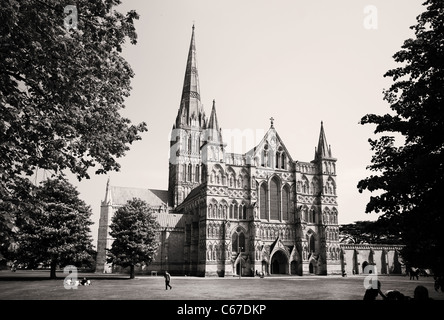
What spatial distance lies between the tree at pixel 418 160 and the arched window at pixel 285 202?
158 ft

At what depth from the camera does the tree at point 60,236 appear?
3728cm

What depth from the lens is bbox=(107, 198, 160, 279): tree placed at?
4312 cm

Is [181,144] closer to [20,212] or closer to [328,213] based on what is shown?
[328,213]

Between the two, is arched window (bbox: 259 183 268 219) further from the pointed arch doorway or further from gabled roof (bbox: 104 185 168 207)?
gabled roof (bbox: 104 185 168 207)

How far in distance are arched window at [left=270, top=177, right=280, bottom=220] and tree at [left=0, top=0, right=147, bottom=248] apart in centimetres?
5067

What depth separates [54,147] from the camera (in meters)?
10.5

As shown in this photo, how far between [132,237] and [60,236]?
28.1ft

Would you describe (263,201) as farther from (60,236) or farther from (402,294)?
(402,294)

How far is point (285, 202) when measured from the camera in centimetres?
6234

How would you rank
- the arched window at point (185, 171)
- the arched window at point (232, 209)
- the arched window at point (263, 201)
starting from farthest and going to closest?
the arched window at point (185, 171) < the arched window at point (263, 201) < the arched window at point (232, 209)

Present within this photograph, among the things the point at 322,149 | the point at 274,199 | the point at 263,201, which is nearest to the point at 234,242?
the point at 263,201

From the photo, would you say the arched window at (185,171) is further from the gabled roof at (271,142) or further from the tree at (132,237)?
the tree at (132,237)

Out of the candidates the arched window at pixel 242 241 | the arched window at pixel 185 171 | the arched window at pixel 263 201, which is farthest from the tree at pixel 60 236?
the arched window at pixel 185 171
